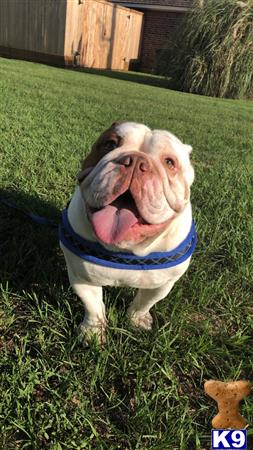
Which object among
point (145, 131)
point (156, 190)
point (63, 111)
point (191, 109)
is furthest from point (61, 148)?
point (191, 109)

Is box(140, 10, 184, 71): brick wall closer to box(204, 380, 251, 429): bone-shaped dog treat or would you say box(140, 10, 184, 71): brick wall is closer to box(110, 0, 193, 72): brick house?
box(110, 0, 193, 72): brick house

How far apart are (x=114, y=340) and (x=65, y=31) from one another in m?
14.4

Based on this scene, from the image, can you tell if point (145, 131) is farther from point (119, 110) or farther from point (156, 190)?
point (119, 110)

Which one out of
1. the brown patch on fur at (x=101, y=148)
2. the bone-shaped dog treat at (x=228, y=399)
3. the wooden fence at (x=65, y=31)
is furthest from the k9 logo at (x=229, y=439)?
the wooden fence at (x=65, y=31)

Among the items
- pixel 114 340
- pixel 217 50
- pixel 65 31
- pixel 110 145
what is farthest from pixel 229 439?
pixel 65 31

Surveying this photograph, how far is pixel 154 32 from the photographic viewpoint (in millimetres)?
19312

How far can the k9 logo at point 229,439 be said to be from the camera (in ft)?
5.51

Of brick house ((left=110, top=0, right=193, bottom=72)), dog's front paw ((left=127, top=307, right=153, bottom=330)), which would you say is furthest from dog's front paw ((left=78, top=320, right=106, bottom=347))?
brick house ((left=110, top=0, right=193, bottom=72))

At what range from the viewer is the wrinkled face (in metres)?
1.59

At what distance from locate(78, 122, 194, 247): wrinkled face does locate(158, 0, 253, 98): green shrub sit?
37.0 ft

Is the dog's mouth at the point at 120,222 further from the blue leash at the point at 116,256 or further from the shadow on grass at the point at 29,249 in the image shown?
the shadow on grass at the point at 29,249

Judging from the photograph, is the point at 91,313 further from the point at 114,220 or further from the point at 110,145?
the point at 110,145

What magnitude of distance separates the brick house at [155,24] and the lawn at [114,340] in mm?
16874

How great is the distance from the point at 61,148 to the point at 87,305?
2993 millimetres
